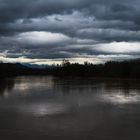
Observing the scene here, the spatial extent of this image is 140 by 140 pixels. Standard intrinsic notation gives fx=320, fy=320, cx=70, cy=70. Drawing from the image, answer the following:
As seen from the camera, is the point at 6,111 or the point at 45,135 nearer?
the point at 45,135

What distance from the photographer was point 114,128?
2027cm

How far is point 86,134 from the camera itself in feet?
60.6

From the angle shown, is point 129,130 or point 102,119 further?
point 102,119

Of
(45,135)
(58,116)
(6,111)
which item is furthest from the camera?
(6,111)

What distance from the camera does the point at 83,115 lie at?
25750 mm

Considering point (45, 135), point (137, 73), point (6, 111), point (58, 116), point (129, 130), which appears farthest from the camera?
point (137, 73)

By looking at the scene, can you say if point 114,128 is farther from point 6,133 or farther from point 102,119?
point 6,133

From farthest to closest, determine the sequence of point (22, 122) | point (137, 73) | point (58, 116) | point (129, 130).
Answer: point (137, 73)
point (58, 116)
point (22, 122)
point (129, 130)

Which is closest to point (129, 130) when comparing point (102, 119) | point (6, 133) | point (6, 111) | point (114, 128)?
point (114, 128)

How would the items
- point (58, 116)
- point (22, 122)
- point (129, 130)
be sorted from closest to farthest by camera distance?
1. point (129, 130)
2. point (22, 122)
3. point (58, 116)

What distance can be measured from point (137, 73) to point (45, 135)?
99.0m

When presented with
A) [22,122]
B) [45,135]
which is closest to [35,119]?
[22,122]

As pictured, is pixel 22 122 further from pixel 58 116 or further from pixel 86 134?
pixel 86 134

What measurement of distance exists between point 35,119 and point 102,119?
4.98 meters
